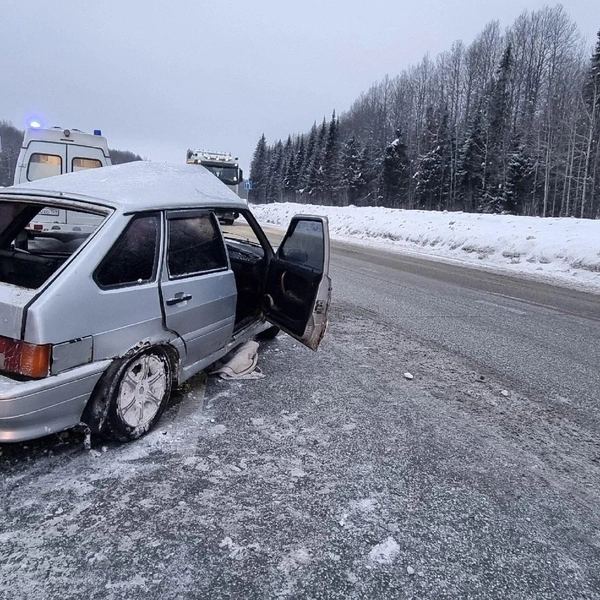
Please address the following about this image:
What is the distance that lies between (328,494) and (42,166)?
9.03 m

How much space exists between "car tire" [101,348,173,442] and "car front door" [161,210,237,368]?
0.27 m

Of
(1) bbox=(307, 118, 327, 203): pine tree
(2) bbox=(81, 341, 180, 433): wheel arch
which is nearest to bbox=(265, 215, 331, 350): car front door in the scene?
(2) bbox=(81, 341, 180, 433): wheel arch

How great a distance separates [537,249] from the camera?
14.2m

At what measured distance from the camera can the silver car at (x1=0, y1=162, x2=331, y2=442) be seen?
249 centimetres

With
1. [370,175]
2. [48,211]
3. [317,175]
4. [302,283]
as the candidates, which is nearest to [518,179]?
[370,175]

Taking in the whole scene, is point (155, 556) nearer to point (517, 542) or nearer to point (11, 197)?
point (517, 542)

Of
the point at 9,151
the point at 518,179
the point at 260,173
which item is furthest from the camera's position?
the point at 260,173

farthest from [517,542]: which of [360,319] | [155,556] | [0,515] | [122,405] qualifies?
[360,319]

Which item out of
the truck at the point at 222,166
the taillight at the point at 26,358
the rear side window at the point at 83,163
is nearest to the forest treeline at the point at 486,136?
the truck at the point at 222,166

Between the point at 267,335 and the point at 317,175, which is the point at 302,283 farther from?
the point at 317,175

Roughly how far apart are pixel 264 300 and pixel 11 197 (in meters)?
2.24

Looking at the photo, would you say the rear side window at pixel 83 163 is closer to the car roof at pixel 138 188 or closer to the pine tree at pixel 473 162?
the car roof at pixel 138 188

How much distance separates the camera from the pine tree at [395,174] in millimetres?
54312

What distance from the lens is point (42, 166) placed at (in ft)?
29.6
